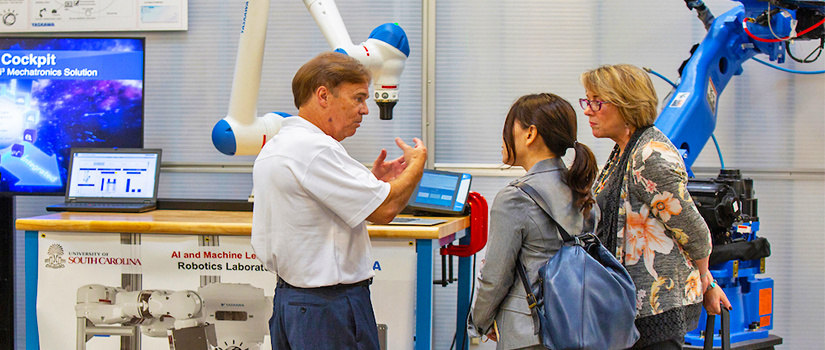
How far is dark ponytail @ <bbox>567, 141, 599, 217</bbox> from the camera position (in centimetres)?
149

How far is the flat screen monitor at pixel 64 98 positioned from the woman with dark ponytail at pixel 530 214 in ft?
7.31

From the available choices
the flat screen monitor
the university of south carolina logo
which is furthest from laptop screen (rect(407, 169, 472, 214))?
the flat screen monitor

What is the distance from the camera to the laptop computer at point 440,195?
2602mm

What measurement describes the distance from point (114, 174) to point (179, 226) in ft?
2.41

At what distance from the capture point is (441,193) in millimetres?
2615

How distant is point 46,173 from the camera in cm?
311

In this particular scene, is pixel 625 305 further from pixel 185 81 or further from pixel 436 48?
pixel 185 81

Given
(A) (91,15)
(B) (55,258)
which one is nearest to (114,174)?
(B) (55,258)

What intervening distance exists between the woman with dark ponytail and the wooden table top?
692mm

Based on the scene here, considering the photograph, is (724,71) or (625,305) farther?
(724,71)

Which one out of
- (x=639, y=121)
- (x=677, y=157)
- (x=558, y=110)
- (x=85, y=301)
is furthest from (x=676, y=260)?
(x=85, y=301)

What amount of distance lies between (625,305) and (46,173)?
9.09 feet

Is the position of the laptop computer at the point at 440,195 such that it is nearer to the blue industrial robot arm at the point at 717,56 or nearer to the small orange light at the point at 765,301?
the blue industrial robot arm at the point at 717,56

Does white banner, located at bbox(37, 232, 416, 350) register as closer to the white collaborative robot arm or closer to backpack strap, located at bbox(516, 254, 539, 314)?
the white collaborative robot arm
